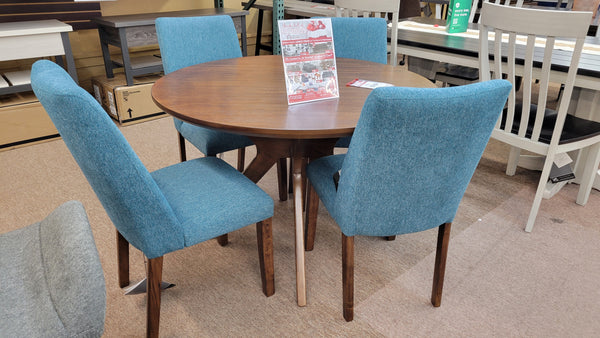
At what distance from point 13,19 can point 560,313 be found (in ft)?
12.2

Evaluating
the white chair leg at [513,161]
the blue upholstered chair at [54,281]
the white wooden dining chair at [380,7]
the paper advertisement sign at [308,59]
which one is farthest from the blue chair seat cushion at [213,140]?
the white chair leg at [513,161]

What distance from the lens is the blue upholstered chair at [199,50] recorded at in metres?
1.94

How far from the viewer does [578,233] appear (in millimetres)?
2045

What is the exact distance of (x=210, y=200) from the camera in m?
1.37

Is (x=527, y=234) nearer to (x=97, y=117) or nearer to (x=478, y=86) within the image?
(x=478, y=86)

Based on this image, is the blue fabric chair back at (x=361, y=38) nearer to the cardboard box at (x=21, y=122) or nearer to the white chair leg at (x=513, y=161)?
the white chair leg at (x=513, y=161)

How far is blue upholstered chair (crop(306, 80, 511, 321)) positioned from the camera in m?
1.06

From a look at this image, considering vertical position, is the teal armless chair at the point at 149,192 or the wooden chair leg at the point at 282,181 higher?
the teal armless chair at the point at 149,192

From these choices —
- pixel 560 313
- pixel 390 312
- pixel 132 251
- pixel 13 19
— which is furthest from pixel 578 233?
pixel 13 19

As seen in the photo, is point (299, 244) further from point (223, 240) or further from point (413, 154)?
point (413, 154)

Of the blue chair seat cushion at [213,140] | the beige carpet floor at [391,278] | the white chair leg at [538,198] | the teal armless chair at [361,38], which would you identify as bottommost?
the beige carpet floor at [391,278]

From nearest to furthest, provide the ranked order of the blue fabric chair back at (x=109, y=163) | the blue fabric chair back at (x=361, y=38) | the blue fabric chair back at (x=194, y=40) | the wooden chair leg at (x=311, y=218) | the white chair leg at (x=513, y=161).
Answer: the blue fabric chair back at (x=109, y=163)
the wooden chair leg at (x=311, y=218)
the blue fabric chair back at (x=194, y=40)
the blue fabric chair back at (x=361, y=38)
the white chair leg at (x=513, y=161)

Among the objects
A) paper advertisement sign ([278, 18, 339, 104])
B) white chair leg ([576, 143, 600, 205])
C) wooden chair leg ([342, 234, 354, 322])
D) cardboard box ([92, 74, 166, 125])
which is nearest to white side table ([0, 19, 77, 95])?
cardboard box ([92, 74, 166, 125])

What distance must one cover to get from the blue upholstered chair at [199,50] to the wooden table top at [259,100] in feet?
0.58
